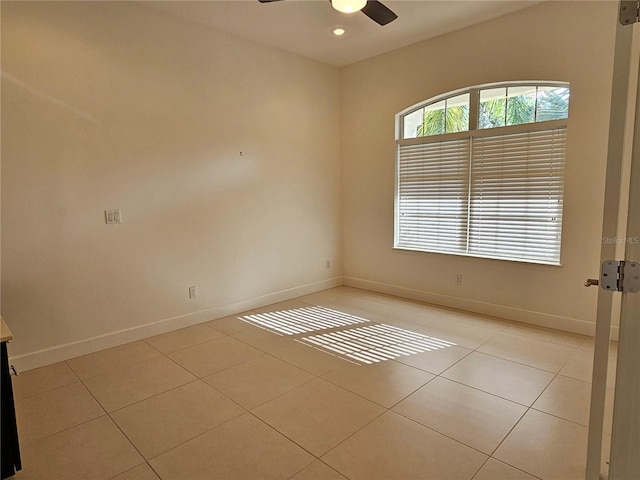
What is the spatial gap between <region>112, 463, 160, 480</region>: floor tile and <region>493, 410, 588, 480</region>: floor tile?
1.74 m

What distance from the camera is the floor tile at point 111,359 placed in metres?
2.87

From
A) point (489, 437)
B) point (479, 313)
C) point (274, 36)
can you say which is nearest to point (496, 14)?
point (274, 36)

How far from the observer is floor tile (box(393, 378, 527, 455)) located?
2016 millimetres

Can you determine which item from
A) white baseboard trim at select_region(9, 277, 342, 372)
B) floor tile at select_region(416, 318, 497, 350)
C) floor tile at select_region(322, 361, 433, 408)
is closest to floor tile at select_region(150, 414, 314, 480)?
floor tile at select_region(322, 361, 433, 408)

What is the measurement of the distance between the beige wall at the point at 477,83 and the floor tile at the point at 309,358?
1.96 metres

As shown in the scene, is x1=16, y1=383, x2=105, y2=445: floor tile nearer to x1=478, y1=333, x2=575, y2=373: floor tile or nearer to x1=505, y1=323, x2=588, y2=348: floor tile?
x1=478, y1=333, x2=575, y2=373: floor tile

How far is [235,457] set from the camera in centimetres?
189

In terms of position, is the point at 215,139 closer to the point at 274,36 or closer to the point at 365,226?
the point at 274,36

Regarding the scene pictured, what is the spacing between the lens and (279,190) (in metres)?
4.57

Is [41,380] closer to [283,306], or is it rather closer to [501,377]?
[283,306]

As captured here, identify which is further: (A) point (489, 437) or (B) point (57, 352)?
(B) point (57, 352)

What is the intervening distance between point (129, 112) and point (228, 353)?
237 cm

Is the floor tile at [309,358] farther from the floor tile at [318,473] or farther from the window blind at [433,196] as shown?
the window blind at [433,196]

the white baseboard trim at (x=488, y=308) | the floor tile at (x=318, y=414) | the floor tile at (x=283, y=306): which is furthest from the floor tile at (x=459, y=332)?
the floor tile at (x=283, y=306)
